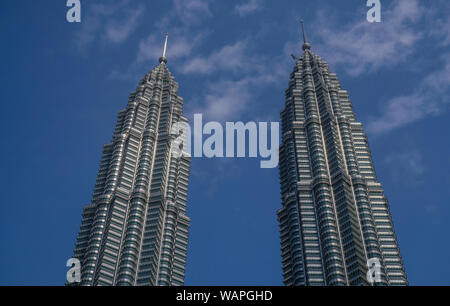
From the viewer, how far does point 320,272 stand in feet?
609
